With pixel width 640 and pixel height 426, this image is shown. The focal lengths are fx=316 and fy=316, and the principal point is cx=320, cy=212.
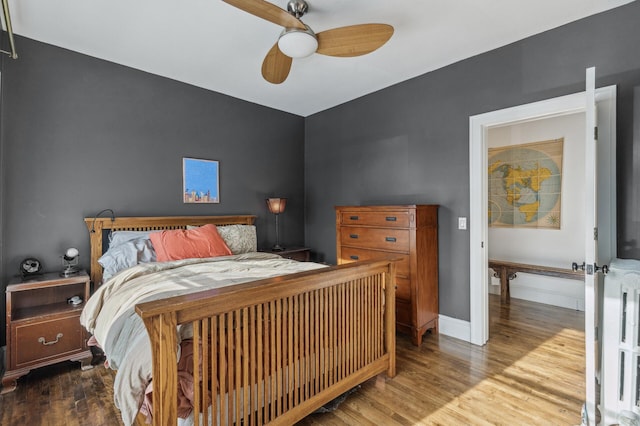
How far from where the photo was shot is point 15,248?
2.65 metres

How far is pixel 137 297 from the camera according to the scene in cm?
191

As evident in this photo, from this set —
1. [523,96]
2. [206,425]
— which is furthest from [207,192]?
[523,96]

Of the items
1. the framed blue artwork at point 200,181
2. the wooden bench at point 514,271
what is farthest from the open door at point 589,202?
the framed blue artwork at point 200,181

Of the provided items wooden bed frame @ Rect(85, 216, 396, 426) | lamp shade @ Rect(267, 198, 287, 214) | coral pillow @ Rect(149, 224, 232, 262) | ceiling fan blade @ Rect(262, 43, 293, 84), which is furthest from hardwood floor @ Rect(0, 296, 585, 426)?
ceiling fan blade @ Rect(262, 43, 293, 84)

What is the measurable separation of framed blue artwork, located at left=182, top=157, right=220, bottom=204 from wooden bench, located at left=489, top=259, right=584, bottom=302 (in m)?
3.80

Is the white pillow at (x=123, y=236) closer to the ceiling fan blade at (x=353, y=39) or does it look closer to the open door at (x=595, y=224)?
the ceiling fan blade at (x=353, y=39)

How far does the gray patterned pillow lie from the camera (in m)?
3.48

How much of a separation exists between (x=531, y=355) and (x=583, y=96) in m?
2.15

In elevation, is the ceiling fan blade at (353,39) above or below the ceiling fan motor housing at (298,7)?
below

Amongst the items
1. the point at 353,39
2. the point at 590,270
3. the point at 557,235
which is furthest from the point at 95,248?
the point at 557,235

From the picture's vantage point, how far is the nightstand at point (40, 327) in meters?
2.32

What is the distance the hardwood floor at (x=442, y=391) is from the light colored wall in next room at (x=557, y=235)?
1.12m

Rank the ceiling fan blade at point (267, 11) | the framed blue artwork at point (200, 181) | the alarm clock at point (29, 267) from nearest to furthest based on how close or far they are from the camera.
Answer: the ceiling fan blade at point (267, 11) → the alarm clock at point (29, 267) → the framed blue artwork at point (200, 181)

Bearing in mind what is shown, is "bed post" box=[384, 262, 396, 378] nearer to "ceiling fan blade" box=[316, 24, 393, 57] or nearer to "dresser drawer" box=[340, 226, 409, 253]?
"dresser drawer" box=[340, 226, 409, 253]
